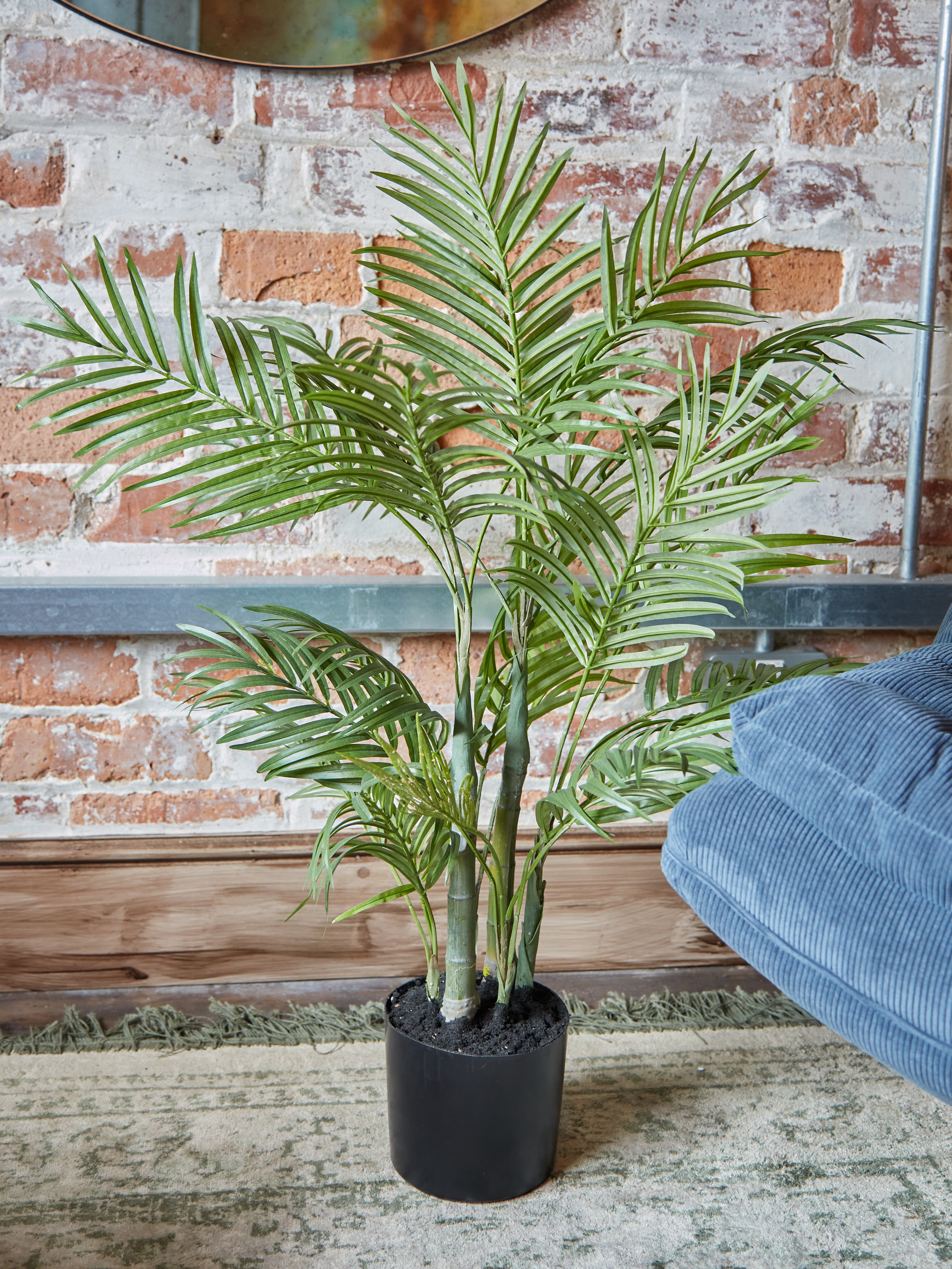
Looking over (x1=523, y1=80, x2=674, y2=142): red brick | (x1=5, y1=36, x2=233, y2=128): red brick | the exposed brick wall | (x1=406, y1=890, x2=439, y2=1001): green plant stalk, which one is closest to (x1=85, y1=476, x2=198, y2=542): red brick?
the exposed brick wall

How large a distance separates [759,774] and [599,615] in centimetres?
26

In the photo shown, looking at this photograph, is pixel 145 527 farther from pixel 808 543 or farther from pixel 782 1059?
pixel 782 1059

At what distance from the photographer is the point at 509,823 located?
1044mm

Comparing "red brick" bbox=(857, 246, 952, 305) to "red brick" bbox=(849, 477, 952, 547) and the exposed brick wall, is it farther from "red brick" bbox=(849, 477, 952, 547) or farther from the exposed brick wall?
"red brick" bbox=(849, 477, 952, 547)

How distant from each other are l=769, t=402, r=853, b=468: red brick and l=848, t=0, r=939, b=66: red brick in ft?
1.52

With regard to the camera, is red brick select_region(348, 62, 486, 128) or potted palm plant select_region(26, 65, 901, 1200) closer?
potted palm plant select_region(26, 65, 901, 1200)

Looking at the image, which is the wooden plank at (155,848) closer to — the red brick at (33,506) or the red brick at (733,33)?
the red brick at (33,506)

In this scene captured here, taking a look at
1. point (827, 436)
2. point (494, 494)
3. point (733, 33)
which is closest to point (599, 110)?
point (733, 33)

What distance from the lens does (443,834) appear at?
102 cm

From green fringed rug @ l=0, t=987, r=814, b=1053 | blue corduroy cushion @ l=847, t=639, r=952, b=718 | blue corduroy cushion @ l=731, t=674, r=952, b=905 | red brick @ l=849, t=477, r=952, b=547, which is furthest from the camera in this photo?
red brick @ l=849, t=477, r=952, b=547

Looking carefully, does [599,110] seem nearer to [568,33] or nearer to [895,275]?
[568,33]

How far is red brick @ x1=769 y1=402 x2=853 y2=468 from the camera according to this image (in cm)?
141

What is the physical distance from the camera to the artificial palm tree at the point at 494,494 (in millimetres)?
848

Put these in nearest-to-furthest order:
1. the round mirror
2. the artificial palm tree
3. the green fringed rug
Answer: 1. the artificial palm tree
2. the round mirror
3. the green fringed rug
